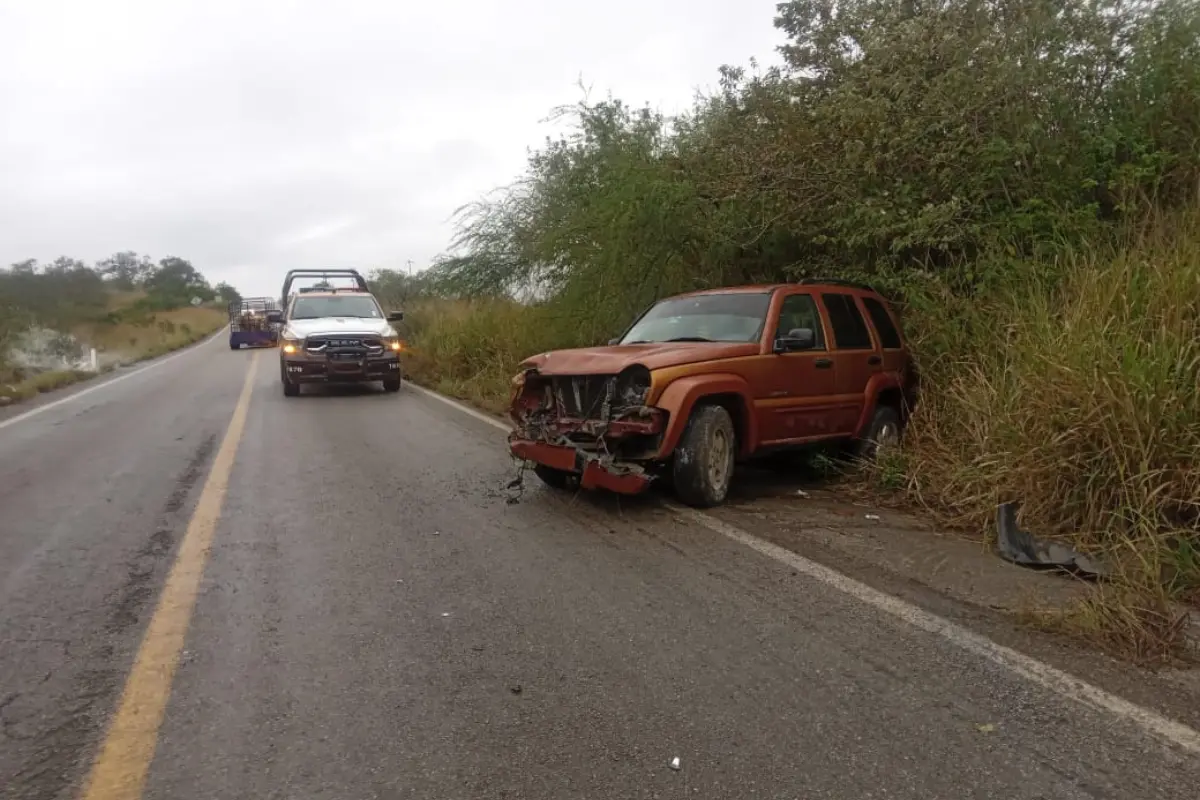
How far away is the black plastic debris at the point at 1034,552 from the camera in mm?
4941

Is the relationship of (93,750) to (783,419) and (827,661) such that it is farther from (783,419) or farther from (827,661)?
(783,419)

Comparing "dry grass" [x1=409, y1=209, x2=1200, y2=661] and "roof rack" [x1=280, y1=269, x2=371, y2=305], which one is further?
"roof rack" [x1=280, y1=269, x2=371, y2=305]

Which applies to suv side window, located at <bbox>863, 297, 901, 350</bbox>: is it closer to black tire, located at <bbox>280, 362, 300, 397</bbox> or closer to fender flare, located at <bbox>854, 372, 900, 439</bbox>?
fender flare, located at <bbox>854, 372, 900, 439</bbox>

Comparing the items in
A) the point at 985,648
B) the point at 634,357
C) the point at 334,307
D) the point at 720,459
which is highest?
the point at 334,307

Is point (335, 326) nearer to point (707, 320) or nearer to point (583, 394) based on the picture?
point (707, 320)

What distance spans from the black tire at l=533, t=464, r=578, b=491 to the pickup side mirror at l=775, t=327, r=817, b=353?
75.5 inches

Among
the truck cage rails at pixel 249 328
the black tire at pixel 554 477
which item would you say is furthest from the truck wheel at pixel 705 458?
the truck cage rails at pixel 249 328

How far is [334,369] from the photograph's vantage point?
15.4 metres

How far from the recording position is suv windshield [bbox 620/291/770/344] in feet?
23.8

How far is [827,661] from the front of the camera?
3.81m

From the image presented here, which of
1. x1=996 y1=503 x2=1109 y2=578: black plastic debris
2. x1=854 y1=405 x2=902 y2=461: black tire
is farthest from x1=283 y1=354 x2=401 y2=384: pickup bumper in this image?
Answer: x1=996 y1=503 x2=1109 y2=578: black plastic debris

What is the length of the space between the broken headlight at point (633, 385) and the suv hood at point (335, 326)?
10.1 meters

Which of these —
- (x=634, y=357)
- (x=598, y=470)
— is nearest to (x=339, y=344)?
(x=634, y=357)

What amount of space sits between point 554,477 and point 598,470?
111cm
